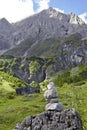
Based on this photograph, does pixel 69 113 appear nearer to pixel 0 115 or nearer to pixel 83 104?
pixel 0 115

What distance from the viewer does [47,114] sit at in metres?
43.8

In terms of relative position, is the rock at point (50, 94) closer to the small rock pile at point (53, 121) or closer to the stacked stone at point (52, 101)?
the stacked stone at point (52, 101)

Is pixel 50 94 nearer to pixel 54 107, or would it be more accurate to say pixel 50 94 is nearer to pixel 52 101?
pixel 52 101

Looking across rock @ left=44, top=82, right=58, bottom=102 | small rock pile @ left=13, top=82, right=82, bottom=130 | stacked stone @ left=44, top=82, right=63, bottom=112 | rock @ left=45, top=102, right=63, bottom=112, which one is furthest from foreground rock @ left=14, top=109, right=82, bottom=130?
rock @ left=44, top=82, right=58, bottom=102

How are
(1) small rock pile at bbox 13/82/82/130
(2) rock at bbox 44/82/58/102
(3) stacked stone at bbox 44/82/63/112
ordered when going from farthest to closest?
(2) rock at bbox 44/82/58/102 → (3) stacked stone at bbox 44/82/63/112 → (1) small rock pile at bbox 13/82/82/130

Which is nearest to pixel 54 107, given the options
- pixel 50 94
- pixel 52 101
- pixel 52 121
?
pixel 52 101

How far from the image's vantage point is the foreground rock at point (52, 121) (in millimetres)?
42281

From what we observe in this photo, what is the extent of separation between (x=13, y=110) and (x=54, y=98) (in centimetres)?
8462

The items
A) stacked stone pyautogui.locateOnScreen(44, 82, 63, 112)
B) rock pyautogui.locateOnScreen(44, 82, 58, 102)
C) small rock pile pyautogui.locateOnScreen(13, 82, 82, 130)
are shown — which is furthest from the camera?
rock pyautogui.locateOnScreen(44, 82, 58, 102)

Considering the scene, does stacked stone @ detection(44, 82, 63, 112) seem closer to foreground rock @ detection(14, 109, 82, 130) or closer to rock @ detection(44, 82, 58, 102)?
rock @ detection(44, 82, 58, 102)

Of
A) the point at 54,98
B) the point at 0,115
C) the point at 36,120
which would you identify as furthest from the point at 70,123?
the point at 0,115

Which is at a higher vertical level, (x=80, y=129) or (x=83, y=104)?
(x=83, y=104)

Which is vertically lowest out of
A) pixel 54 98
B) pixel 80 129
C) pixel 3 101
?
pixel 80 129

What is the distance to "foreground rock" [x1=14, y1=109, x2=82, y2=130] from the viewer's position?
42281 mm
